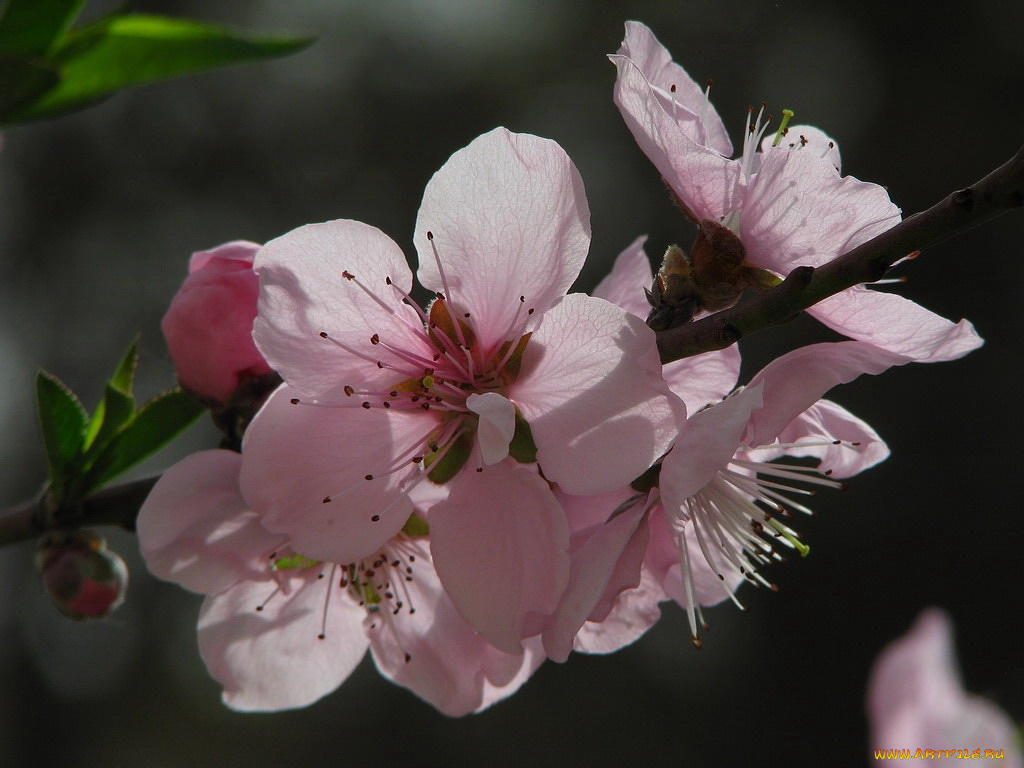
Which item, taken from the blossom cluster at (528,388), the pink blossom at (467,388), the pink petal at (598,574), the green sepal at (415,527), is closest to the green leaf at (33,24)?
the blossom cluster at (528,388)

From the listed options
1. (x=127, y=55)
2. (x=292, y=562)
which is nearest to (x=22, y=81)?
(x=127, y=55)

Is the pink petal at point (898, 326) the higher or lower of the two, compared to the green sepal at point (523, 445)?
higher

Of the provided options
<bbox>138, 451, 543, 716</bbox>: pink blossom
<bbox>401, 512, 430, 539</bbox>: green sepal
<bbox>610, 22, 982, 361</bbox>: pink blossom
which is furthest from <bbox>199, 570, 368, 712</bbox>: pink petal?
<bbox>610, 22, 982, 361</bbox>: pink blossom

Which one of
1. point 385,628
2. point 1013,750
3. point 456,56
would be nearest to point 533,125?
point 456,56

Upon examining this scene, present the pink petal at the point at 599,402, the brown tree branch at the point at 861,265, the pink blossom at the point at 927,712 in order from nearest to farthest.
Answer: the brown tree branch at the point at 861,265 < the pink petal at the point at 599,402 < the pink blossom at the point at 927,712

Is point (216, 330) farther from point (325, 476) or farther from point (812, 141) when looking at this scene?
point (812, 141)

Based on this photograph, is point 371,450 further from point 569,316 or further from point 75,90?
point 75,90

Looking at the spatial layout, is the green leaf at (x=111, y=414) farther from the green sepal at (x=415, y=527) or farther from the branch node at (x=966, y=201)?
the branch node at (x=966, y=201)

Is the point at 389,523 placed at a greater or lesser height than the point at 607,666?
greater
